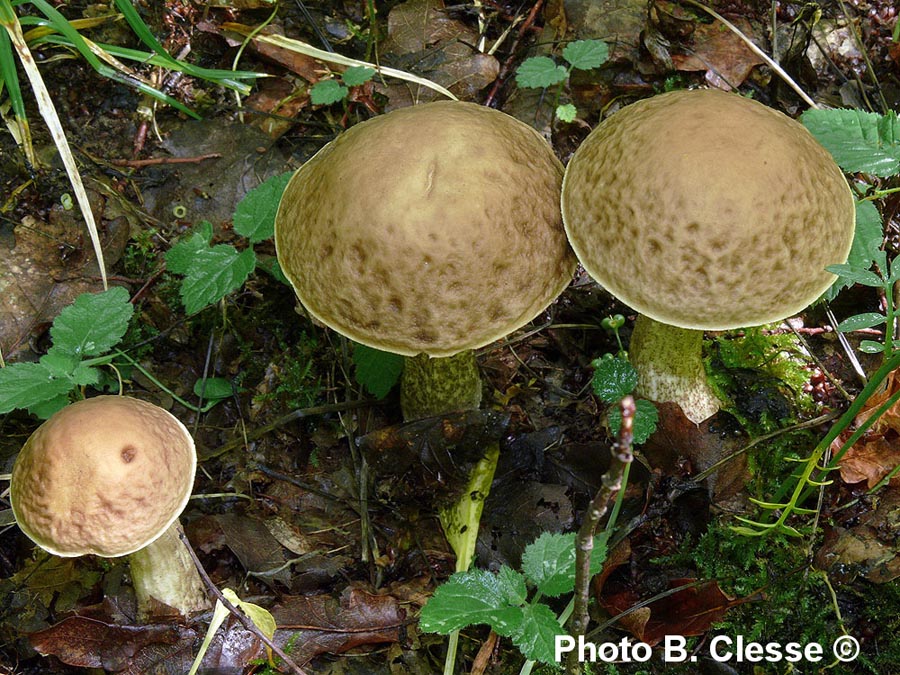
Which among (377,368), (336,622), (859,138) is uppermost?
(859,138)

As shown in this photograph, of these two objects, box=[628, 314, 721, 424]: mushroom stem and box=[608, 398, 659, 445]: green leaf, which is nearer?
box=[608, 398, 659, 445]: green leaf

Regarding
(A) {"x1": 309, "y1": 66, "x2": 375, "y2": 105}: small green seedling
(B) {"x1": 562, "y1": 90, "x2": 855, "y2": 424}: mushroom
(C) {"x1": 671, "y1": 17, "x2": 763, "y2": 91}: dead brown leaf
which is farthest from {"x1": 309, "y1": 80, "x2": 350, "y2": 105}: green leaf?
(C) {"x1": 671, "y1": 17, "x2": 763, "y2": 91}: dead brown leaf

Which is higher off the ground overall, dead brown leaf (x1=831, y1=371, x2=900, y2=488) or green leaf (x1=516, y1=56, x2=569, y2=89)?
green leaf (x1=516, y1=56, x2=569, y2=89)

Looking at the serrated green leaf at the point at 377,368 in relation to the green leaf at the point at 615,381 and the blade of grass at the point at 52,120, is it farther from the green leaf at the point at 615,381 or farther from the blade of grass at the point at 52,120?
the blade of grass at the point at 52,120

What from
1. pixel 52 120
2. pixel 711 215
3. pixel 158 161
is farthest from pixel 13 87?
pixel 711 215

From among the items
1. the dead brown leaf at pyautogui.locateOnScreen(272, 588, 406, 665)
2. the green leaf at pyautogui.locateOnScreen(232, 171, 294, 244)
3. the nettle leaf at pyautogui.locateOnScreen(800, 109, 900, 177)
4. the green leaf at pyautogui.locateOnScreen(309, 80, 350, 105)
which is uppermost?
the nettle leaf at pyautogui.locateOnScreen(800, 109, 900, 177)

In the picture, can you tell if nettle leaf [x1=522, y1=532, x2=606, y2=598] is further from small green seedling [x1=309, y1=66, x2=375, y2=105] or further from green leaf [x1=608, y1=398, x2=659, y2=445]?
small green seedling [x1=309, y1=66, x2=375, y2=105]

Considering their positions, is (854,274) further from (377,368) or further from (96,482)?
(96,482)
